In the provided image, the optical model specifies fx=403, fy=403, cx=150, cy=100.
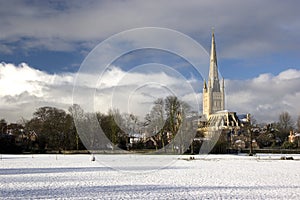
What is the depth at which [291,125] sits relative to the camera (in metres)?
102

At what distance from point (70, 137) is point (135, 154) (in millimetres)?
21266

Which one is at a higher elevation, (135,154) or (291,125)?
(291,125)

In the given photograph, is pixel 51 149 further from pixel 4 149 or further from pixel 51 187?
pixel 51 187

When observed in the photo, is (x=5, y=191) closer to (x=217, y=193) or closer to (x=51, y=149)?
(x=217, y=193)

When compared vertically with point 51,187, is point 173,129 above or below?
above

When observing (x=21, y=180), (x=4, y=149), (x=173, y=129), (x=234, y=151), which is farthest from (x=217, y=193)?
(x=4, y=149)

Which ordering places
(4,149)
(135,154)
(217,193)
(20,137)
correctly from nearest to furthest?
(217,193) → (135,154) → (4,149) → (20,137)

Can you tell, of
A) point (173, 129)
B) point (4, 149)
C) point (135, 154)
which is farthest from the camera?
point (4, 149)

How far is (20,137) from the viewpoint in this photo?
245ft

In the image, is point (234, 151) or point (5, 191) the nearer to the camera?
point (5, 191)

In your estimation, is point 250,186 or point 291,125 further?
point 291,125

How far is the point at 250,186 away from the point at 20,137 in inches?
2491

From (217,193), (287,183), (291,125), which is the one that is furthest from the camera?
(291,125)

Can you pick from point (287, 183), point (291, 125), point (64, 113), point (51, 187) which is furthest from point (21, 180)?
point (291, 125)
